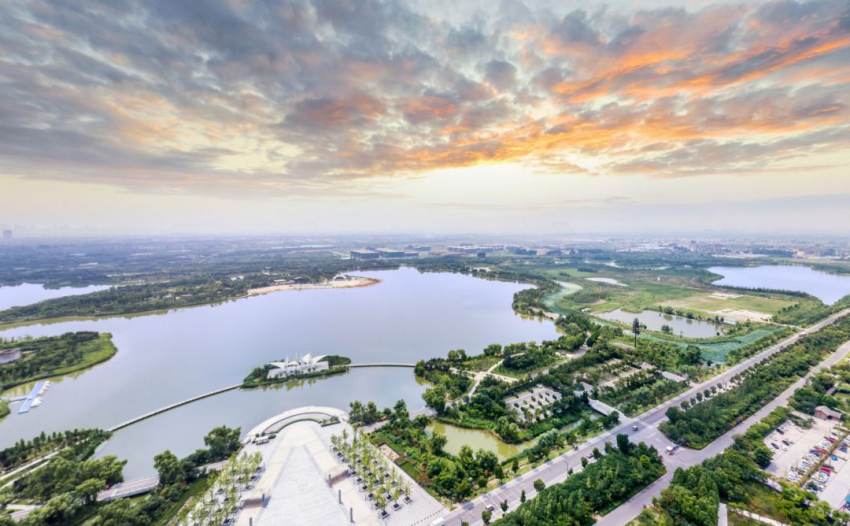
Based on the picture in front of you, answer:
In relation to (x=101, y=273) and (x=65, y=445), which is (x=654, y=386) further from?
(x=101, y=273)

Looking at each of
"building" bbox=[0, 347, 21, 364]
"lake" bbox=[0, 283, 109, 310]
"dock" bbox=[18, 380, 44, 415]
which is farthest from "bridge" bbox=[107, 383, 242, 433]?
"lake" bbox=[0, 283, 109, 310]

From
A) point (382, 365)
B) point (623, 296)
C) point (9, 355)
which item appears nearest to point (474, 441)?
point (382, 365)

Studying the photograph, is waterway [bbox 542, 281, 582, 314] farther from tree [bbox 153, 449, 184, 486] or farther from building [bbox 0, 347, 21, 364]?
building [bbox 0, 347, 21, 364]


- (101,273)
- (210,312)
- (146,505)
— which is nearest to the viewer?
(146,505)

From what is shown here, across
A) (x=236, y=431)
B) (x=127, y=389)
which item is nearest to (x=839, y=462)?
(x=236, y=431)

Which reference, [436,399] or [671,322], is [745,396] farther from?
[671,322]

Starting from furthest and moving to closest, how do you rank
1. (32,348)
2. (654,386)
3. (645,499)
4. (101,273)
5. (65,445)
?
(101,273) → (32,348) → (654,386) → (65,445) → (645,499)
